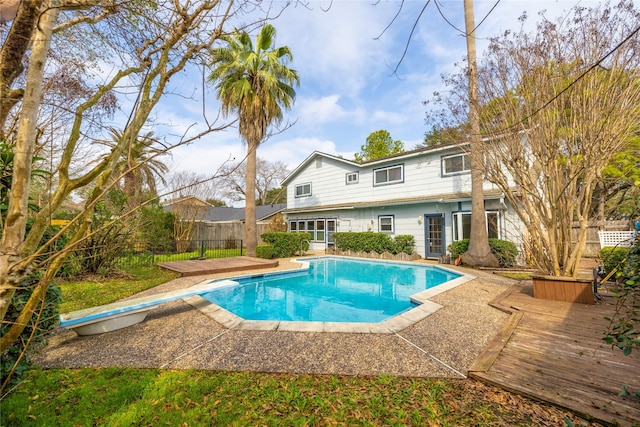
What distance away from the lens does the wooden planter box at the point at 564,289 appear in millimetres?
6000

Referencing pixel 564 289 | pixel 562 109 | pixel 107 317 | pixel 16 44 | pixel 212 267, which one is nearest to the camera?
pixel 16 44

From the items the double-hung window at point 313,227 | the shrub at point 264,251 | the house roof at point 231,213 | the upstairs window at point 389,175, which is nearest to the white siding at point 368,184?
the upstairs window at point 389,175

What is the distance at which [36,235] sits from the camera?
143 centimetres

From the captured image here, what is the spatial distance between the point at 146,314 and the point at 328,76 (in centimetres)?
1002

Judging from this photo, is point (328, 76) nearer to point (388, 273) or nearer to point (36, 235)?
point (388, 273)

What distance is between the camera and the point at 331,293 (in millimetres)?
9039

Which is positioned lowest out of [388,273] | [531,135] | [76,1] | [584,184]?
[388,273]

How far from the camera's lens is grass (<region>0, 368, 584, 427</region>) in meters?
2.65

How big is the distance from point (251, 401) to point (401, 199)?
1351 centimetres

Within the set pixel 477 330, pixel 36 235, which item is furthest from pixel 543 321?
pixel 36 235

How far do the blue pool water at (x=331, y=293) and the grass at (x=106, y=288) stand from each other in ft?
6.08

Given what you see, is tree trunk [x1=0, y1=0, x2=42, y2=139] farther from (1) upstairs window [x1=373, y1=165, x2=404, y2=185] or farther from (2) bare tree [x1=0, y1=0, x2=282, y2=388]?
(1) upstairs window [x1=373, y1=165, x2=404, y2=185]

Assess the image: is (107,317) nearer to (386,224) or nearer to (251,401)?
(251,401)

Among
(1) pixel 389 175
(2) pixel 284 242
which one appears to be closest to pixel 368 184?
(1) pixel 389 175
